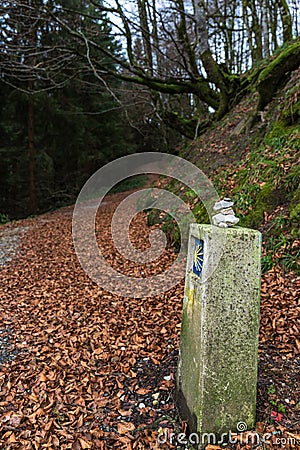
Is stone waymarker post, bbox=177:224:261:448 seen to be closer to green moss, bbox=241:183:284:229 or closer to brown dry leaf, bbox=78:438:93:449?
brown dry leaf, bbox=78:438:93:449

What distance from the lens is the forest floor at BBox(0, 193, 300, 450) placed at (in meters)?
2.49

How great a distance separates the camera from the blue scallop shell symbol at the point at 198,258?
2.35 metres

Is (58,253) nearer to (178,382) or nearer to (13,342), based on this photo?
(13,342)

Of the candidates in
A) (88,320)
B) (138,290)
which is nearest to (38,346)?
(88,320)

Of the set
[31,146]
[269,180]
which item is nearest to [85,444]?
[269,180]

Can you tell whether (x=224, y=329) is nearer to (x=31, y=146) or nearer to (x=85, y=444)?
(x=85, y=444)

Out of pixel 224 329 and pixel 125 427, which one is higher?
pixel 224 329

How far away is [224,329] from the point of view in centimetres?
227

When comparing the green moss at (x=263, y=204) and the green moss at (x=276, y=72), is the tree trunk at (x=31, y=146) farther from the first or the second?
the green moss at (x=263, y=204)

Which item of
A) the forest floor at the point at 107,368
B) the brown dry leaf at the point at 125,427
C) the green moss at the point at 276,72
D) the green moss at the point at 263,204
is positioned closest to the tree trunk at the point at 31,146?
the forest floor at the point at 107,368

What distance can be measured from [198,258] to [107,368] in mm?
1587

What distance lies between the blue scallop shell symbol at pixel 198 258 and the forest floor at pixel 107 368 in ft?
3.47

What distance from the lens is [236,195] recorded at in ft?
18.6

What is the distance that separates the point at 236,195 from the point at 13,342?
12.8 ft
